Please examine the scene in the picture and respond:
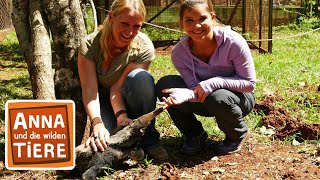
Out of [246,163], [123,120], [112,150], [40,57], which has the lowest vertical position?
[246,163]

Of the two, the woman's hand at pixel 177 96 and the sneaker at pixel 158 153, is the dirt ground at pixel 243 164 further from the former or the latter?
the woman's hand at pixel 177 96

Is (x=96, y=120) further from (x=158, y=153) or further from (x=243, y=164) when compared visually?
(x=243, y=164)

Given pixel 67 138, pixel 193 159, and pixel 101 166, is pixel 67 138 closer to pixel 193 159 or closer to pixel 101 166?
pixel 101 166

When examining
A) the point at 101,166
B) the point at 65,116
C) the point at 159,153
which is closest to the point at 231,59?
the point at 159,153

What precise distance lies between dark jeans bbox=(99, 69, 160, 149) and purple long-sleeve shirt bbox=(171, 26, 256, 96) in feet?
0.84

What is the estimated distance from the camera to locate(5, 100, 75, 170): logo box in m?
2.09

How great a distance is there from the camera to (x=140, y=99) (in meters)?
2.81

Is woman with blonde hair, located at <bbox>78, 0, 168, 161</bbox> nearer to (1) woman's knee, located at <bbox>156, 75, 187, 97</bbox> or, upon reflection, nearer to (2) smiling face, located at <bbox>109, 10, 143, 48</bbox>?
Answer: (2) smiling face, located at <bbox>109, 10, 143, 48</bbox>

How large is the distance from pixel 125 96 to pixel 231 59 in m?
0.67

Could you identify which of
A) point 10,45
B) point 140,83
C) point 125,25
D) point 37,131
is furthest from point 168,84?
→ point 10,45

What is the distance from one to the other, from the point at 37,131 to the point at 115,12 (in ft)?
3.24

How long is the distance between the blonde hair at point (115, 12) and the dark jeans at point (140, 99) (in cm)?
21

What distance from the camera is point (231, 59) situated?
2.86 m

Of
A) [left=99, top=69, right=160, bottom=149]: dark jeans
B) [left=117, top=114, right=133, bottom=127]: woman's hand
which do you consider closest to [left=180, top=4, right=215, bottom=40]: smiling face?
[left=99, top=69, right=160, bottom=149]: dark jeans
